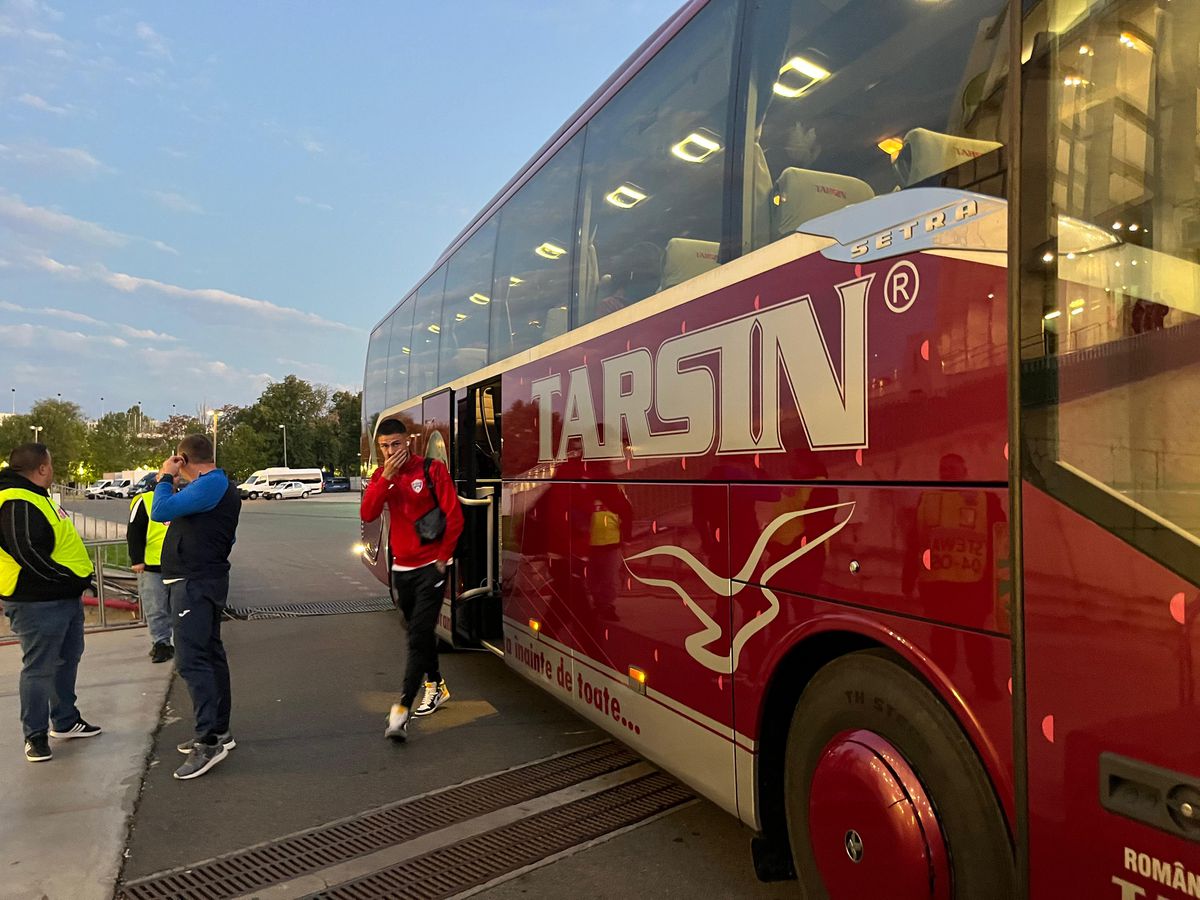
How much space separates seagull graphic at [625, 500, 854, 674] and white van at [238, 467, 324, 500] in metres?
67.9

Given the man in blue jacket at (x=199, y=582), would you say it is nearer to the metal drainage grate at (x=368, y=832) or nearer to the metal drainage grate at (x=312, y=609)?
the metal drainage grate at (x=368, y=832)

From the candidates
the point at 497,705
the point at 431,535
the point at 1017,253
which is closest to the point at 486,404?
the point at 431,535

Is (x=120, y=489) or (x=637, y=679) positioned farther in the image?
(x=120, y=489)

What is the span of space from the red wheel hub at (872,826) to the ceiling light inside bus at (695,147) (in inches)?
95.5

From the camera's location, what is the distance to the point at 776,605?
9.70 feet

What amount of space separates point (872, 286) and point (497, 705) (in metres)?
4.80

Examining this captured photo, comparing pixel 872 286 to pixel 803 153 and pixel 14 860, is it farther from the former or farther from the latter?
pixel 14 860

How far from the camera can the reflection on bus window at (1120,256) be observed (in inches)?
69.4

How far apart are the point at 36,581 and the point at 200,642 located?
3.64 ft

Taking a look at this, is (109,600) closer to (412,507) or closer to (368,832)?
(412,507)

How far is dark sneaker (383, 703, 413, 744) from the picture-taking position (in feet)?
17.6

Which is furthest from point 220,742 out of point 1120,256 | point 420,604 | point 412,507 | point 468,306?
point 1120,256

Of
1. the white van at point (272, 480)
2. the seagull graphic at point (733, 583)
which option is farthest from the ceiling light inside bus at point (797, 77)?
the white van at point (272, 480)

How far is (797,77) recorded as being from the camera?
3.09 m
